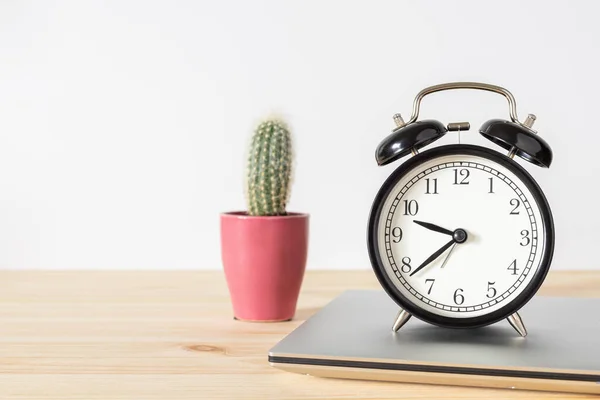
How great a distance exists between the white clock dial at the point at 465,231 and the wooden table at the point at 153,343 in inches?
6.0

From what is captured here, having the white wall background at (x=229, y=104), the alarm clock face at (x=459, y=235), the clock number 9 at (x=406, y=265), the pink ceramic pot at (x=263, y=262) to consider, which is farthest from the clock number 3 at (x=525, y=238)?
the white wall background at (x=229, y=104)

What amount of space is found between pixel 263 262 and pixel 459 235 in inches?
13.9

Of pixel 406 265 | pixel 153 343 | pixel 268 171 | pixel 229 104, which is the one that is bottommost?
pixel 153 343

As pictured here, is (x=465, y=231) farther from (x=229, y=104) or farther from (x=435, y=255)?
(x=229, y=104)

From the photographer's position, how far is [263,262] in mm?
1117

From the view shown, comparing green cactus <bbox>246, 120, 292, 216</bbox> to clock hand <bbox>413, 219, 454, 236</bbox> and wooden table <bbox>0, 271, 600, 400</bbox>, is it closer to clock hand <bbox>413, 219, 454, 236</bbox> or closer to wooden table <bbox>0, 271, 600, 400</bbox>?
wooden table <bbox>0, 271, 600, 400</bbox>

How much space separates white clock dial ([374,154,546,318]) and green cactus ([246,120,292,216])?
0.28 meters

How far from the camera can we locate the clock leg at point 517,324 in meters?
0.86

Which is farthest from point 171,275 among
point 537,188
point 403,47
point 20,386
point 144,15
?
point 537,188

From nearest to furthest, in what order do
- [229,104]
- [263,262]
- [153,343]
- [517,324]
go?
[517,324]
[153,343]
[263,262]
[229,104]

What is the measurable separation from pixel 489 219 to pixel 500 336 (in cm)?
14

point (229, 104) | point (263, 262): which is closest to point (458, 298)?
point (263, 262)

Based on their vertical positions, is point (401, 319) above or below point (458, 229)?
below

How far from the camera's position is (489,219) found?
2.89ft
